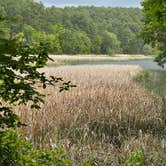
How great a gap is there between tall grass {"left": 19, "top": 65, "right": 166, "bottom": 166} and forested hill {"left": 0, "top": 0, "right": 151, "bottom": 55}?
58.9 metres

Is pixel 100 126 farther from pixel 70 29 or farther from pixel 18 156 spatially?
pixel 70 29

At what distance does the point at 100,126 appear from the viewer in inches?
432

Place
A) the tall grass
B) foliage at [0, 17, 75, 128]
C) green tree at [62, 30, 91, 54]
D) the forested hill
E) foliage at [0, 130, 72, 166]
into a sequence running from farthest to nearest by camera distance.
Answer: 1. green tree at [62, 30, 91, 54]
2. the forested hill
3. the tall grass
4. foliage at [0, 130, 72, 166]
5. foliage at [0, 17, 75, 128]

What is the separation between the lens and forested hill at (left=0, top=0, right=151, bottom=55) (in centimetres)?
9303

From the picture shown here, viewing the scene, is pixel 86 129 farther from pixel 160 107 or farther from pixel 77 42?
pixel 77 42

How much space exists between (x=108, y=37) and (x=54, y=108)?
11362cm

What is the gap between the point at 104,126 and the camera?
36.2ft

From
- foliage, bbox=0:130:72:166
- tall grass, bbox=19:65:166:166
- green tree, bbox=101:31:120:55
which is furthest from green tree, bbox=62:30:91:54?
foliage, bbox=0:130:72:166

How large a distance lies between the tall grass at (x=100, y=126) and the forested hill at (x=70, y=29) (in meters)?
58.9

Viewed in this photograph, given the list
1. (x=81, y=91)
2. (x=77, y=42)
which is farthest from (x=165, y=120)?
(x=77, y=42)

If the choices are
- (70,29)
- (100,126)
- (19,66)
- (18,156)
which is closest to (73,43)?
(70,29)

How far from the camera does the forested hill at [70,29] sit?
93.0 m

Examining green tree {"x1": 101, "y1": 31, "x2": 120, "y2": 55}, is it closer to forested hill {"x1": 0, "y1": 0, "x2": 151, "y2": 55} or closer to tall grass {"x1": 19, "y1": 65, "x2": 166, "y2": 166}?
forested hill {"x1": 0, "y1": 0, "x2": 151, "y2": 55}

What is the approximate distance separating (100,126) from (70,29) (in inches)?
4014
